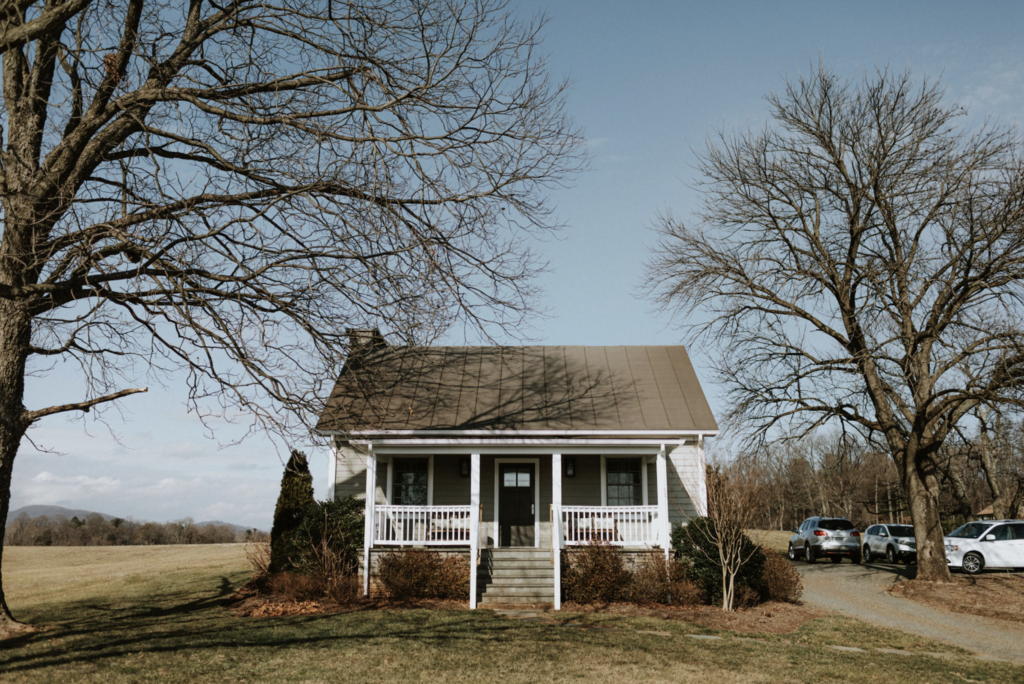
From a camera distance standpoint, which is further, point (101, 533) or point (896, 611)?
point (101, 533)

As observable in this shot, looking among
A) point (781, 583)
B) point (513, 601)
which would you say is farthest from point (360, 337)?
point (781, 583)

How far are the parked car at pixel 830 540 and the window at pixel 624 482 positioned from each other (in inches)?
425

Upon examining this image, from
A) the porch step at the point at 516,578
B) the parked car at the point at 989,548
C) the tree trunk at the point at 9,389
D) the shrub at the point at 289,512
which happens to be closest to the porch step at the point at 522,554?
the porch step at the point at 516,578

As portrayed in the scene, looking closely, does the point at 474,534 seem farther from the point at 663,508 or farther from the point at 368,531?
the point at 663,508

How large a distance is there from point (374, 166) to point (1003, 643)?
12155 millimetres

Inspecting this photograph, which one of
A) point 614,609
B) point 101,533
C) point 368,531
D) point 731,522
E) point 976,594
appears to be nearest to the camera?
point 731,522

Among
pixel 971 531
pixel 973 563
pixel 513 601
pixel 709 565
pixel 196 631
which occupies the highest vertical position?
pixel 971 531

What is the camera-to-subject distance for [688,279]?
20.2 meters

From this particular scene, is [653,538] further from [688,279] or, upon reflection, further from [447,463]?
[688,279]

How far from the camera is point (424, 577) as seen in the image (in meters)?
14.4

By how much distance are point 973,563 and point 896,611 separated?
734 cm

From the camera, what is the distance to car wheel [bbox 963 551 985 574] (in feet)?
A: 66.8

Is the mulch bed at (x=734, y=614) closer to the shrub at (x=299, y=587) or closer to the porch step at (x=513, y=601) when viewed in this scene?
the porch step at (x=513, y=601)

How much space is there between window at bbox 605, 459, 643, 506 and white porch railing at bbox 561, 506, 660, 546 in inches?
31.7
